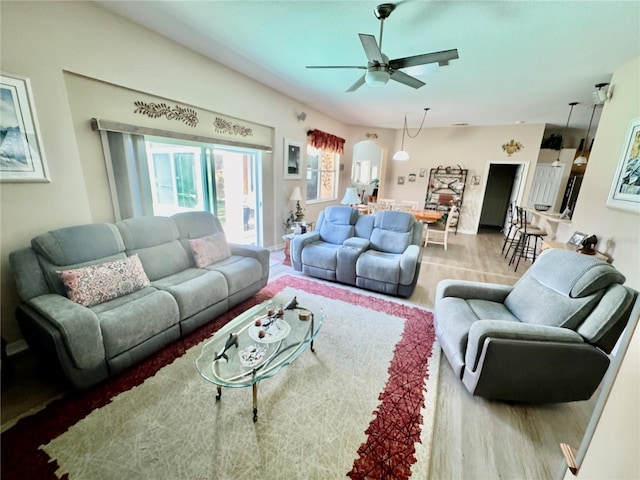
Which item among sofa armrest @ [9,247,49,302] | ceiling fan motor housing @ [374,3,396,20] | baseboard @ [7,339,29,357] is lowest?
baseboard @ [7,339,29,357]

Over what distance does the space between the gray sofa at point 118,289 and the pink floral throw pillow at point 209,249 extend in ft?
0.04

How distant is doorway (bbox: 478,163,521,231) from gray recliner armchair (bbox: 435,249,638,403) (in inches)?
287

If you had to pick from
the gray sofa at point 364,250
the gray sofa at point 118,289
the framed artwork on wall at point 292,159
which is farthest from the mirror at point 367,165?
the gray sofa at point 118,289

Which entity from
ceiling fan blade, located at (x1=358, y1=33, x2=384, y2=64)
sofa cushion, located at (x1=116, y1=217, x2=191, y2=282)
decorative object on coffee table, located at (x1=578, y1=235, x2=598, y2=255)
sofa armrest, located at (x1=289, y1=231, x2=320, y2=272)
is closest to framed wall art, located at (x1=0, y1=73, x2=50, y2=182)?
sofa cushion, located at (x1=116, y1=217, x2=191, y2=282)

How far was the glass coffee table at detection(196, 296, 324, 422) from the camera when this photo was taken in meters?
1.59

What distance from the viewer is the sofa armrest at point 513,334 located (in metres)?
1.65

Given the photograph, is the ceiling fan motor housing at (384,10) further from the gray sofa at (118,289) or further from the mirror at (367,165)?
the mirror at (367,165)

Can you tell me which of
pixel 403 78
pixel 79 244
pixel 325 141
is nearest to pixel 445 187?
pixel 325 141

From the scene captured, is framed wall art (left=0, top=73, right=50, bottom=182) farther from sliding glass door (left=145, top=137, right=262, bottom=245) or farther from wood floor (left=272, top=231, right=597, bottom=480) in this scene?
wood floor (left=272, top=231, right=597, bottom=480)

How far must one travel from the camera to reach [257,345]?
1842mm

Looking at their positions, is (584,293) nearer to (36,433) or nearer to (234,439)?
(234,439)

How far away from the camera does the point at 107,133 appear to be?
246 cm

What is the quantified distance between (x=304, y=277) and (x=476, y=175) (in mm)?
5954

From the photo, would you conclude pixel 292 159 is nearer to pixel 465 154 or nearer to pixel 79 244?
pixel 79 244
